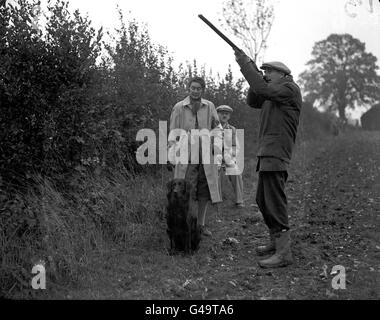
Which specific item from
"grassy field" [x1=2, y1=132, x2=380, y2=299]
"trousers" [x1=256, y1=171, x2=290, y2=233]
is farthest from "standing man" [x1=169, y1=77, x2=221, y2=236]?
"trousers" [x1=256, y1=171, x2=290, y2=233]

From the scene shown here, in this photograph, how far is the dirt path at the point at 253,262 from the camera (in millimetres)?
5309

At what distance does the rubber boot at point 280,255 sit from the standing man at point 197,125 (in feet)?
Answer: 4.77

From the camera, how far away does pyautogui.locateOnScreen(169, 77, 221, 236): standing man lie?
24.7 ft

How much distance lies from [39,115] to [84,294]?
2.32m

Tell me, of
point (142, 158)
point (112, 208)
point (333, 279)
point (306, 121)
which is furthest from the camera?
point (306, 121)

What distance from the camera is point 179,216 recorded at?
6.61 meters

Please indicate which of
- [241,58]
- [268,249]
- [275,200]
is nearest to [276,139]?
[275,200]

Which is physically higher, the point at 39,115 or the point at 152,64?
the point at 152,64

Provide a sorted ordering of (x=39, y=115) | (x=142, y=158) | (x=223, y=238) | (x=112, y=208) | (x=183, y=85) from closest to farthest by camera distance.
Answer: (x=39, y=115), (x=112, y=208), (x=223, y=238), (x=142, y=158), (x=183, y=85)

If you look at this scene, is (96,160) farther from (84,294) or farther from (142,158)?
(84,294)

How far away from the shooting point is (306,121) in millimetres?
32438

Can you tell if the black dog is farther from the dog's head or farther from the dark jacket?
the dark jacket

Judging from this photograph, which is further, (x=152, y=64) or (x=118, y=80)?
(x=152, y=64)
